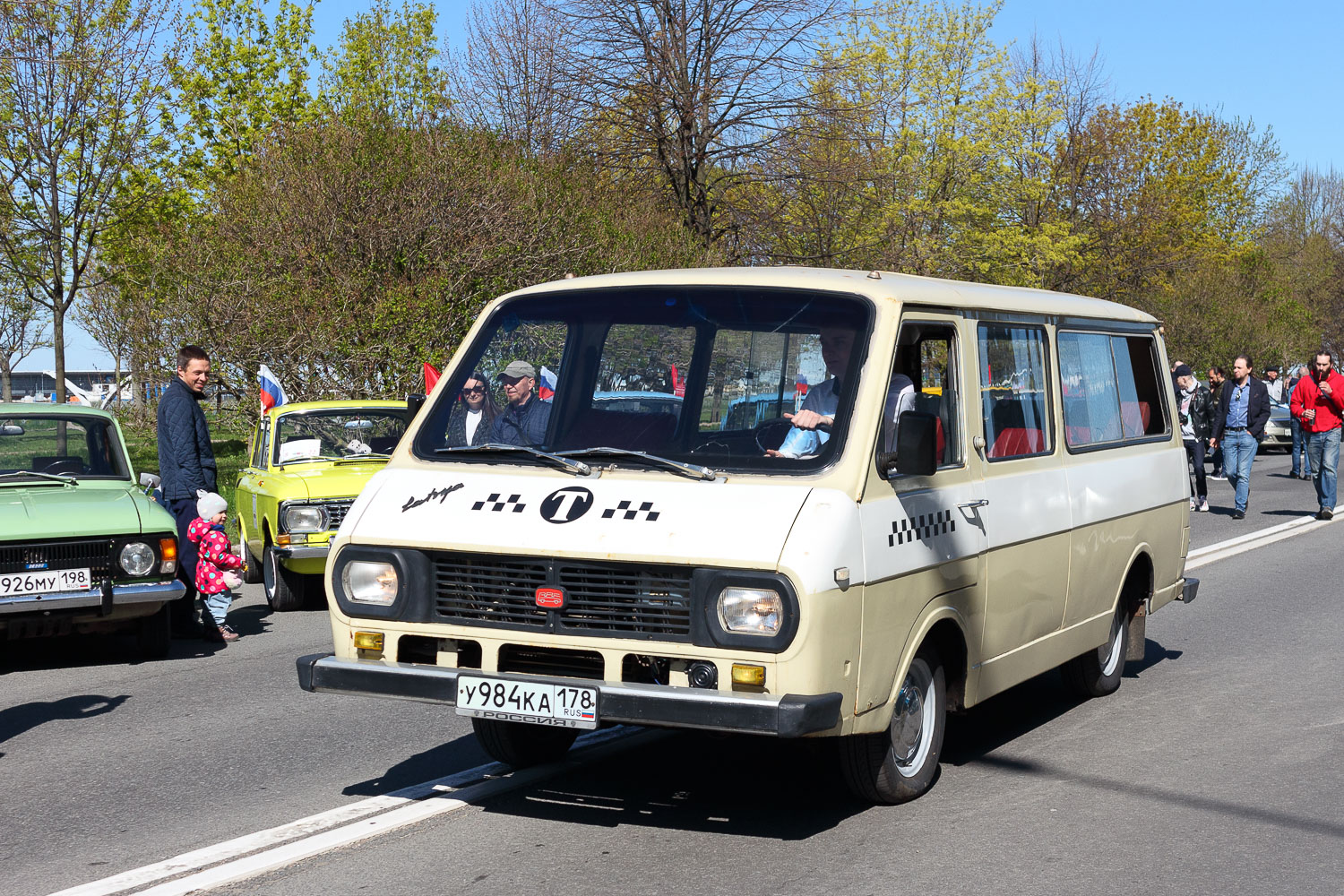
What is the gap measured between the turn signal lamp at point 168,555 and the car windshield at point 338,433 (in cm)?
350

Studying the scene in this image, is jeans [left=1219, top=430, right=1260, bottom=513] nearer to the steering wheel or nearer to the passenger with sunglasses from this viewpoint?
the steering wheel

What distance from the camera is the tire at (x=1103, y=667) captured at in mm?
7793

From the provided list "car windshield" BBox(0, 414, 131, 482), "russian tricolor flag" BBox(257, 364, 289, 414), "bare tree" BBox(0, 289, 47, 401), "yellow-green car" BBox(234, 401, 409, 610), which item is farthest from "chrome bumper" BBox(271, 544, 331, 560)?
"bare tree" BBox(0, 289, 47, 401)

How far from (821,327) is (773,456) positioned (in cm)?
64

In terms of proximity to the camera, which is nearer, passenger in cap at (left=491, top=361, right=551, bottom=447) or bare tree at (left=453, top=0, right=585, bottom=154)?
passenger in cap at (left=491, top=361, right=551, bottom=447)

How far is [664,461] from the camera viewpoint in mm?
5375

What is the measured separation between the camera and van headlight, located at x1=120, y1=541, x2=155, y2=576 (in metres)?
9.02

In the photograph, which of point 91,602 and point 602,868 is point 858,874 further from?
point 91,602

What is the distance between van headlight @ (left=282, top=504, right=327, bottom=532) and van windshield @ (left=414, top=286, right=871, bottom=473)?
5705 millimetres

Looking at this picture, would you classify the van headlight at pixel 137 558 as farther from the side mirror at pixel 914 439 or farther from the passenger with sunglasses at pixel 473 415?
the side mirror at pixel 914 439

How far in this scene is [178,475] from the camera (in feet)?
33.0

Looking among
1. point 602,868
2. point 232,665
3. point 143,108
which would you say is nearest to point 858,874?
point 602,868

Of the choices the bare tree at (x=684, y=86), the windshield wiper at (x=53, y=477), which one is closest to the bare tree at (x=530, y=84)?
the bare tree at (x=684, y=86)

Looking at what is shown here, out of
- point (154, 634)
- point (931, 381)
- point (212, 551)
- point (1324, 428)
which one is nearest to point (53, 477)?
point (212, 551)
